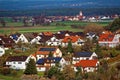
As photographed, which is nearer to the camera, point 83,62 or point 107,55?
point 83,62

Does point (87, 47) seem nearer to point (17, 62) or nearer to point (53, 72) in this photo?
point (17, 62)

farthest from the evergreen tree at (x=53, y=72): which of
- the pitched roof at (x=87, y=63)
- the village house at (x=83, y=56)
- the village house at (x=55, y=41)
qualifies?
the village house at (x=55, y=41)

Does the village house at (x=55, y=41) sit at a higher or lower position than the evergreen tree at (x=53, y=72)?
lower

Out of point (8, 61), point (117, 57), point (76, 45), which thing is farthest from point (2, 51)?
point (117, 57)

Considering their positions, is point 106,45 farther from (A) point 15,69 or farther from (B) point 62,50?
(A) point 15,69

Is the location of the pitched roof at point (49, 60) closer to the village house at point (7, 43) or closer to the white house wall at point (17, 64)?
the white house wall at point (17, 64)

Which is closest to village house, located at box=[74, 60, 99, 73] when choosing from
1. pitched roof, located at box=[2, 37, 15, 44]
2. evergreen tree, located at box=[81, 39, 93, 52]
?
evergreen tree, located at box=[81, 39, 93, 52]

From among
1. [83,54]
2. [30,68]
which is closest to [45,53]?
[83,54]

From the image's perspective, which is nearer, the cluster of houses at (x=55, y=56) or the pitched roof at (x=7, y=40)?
the cluster of houses at (x=55, y=56)
